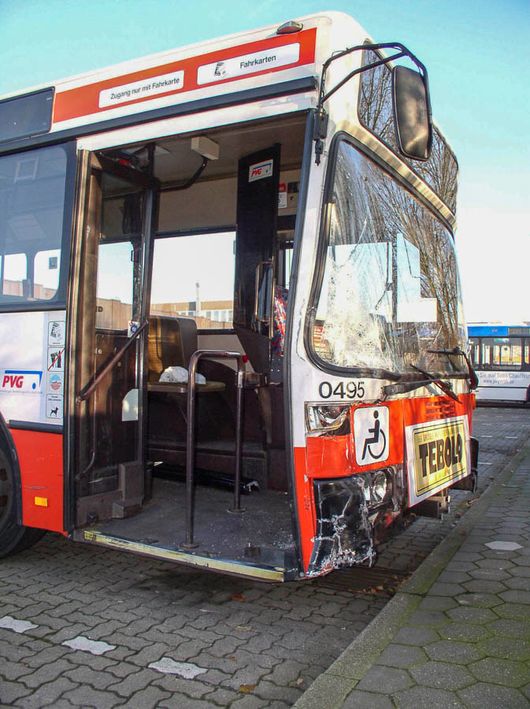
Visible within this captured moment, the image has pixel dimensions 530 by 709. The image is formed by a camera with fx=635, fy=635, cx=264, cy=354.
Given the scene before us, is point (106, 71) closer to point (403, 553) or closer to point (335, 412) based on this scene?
point (335, 412)

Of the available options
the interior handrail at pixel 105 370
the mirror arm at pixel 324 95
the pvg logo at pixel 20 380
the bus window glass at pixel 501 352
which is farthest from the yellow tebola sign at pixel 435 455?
the bus window glass at pixel 501 352

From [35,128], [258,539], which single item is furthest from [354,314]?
[35,128]

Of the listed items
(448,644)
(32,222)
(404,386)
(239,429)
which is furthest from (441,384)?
(32,222)

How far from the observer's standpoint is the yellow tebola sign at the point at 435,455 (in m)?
3.75

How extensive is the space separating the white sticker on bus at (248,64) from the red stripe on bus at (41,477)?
226cm

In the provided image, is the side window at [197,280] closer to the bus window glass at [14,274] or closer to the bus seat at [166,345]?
the bus seat at [166,345]

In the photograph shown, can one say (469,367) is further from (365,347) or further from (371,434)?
(371,434)

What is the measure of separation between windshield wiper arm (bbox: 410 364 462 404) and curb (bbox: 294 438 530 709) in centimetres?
116

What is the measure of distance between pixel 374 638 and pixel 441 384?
167cm

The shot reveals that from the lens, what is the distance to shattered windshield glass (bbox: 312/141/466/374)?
327 cm

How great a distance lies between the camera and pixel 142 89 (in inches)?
147

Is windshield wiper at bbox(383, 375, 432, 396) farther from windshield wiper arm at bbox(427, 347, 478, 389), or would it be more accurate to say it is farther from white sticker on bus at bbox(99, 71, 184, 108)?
white sticker on bus at bbox(99, 71, 184, 108)

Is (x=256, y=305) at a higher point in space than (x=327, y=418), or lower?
higher

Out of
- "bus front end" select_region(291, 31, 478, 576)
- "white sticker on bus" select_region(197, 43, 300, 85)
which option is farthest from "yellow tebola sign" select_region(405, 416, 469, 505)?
"white sticker on bus" select_region(197, 43, 300, 85)
